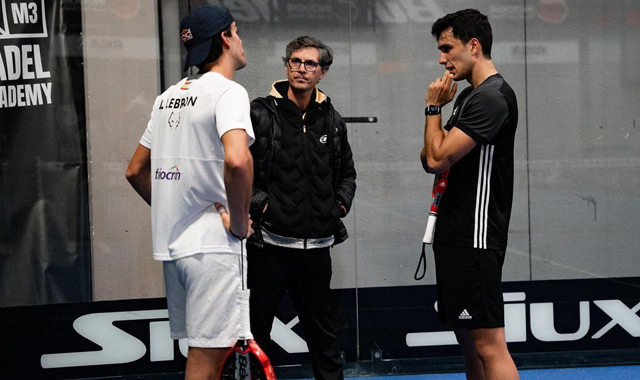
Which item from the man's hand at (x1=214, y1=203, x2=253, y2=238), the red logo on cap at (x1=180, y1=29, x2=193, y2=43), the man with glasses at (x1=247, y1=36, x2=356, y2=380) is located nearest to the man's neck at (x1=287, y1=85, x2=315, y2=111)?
the man with glasses at (x1=247, y1=36, x2=356, y2=380)

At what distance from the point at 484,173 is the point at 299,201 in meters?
1.03

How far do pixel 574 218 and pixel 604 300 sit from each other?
57 cm

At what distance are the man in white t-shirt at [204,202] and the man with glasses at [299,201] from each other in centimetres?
110

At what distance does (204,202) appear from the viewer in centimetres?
340

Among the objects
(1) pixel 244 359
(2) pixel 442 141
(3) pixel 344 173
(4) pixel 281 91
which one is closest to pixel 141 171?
(1) pixel 244 359

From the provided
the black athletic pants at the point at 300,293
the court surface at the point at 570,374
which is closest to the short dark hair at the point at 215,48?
the black athletic pants at the point at 300,293

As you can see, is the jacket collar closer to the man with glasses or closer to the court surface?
Result: the man with glasses

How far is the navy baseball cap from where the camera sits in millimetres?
3494

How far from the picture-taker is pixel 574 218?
606 cm

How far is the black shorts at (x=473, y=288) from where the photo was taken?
395cm

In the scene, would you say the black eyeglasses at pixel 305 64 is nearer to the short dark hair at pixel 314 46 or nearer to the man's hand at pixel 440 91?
the short dark hair at pixel 314 46

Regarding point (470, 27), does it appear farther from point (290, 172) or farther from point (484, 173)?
point (290, 172)

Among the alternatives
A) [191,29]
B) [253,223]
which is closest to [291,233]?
[253,223]

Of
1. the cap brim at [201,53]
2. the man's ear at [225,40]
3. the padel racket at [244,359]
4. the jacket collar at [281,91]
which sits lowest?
the padel racket at [244,359]
